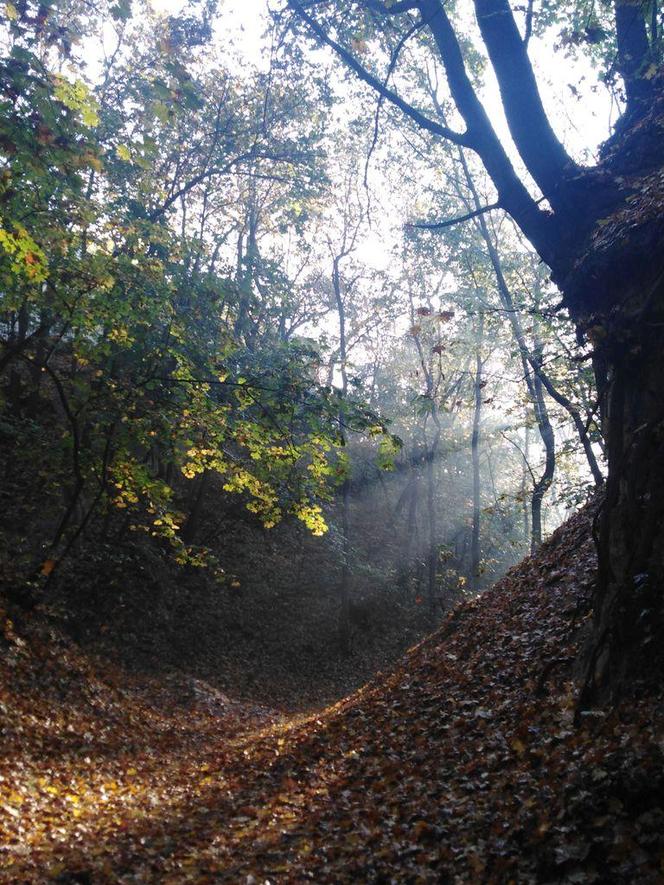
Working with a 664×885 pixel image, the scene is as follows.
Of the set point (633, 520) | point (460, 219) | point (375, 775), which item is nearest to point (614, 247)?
point (460, 219)

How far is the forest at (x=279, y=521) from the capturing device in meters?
5.14

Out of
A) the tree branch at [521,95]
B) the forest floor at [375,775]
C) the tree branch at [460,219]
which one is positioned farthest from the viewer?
the tree branch at [521,95]

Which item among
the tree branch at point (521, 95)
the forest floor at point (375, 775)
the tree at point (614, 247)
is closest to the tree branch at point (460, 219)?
the tree at point (614, 247)

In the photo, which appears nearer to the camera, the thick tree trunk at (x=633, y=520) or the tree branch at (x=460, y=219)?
the thick tree trunk at (x=633, y=520)

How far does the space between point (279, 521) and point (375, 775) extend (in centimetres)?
579

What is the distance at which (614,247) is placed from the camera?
5910mm

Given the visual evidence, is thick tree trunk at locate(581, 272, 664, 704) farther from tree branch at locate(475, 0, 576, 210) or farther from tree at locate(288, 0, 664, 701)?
tree branch at locate(475, 0, 576, 210)

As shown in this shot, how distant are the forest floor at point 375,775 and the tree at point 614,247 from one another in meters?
0.86

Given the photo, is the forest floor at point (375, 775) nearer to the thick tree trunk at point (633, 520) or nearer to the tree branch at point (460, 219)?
the thick tree trunk at point (633, 520)

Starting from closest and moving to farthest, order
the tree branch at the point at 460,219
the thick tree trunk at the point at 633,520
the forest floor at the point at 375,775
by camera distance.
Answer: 1. the forest floor at the point at 375,775
2. the thick tree trunk at the point at 633,520
3. the tree branch at the point at 460,219

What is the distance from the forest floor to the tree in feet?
2.84

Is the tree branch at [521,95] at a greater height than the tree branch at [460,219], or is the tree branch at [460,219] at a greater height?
→ the tree branch at [521,95]

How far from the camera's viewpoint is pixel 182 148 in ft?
56.9

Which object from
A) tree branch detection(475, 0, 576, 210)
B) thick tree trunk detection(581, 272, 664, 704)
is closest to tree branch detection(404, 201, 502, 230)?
tree branch detection(475, 0, 576, 210)
